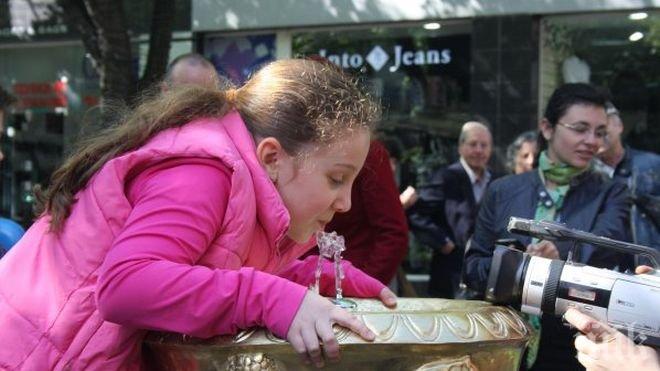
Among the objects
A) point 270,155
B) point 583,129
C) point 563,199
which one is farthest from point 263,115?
point 583,129

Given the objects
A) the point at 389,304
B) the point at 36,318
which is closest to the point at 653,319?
the point at 389,304

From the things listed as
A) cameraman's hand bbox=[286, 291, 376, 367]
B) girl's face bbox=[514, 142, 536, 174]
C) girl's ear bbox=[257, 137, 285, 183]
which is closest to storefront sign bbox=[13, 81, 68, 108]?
girl's face bbox=[514, 142, 536, 174]

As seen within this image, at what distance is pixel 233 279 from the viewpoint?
1245 millimetres

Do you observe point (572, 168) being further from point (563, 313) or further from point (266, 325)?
point (266, 325)

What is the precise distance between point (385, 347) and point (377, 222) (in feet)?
7.40

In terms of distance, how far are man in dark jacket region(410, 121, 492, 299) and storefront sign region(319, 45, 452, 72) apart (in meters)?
2.54

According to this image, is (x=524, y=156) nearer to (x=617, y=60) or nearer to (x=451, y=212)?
(x=451, y=212)

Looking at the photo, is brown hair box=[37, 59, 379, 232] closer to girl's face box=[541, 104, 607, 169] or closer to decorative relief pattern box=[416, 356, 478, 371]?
decorative relief pattern box=[416, 356, 478, 371]

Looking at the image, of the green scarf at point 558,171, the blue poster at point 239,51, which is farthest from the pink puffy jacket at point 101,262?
the blue poster at point 239,51

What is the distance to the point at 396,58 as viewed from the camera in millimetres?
8289

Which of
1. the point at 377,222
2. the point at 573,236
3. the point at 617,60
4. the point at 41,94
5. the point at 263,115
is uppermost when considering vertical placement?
the point at 617,60

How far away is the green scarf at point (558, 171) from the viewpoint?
120 inches

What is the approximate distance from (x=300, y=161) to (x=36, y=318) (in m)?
0.49

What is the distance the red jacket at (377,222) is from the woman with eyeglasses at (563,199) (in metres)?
0.37
